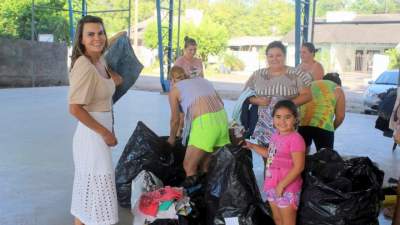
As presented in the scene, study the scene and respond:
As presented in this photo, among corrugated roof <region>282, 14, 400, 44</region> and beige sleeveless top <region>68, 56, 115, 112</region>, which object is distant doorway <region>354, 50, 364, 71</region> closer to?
corrugated roof <region>282, 14, 400, 44</region>

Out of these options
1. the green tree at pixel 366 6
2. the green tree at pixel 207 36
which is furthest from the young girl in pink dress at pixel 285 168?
the green tree at pixel 366 6

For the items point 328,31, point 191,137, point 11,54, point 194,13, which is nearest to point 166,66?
point 11,54

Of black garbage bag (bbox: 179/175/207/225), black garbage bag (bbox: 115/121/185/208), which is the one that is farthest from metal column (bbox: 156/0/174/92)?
black garbage bag (bbox: 179/175/207/225)

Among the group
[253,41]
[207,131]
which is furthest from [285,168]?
[253,41]

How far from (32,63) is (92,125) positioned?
15.6m

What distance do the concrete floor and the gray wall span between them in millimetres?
4608

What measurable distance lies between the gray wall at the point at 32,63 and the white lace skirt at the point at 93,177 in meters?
14.7

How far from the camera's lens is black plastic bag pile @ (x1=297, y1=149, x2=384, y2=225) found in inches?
116

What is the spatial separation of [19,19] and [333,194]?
24605mm

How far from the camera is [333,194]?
9.70 ft

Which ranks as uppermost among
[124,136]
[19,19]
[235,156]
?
[19,19]

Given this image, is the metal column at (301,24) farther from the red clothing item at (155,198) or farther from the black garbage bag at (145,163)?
the red clothing item at (155,198)

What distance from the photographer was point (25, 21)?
2480cm

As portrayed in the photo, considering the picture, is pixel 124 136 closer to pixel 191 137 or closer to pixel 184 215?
pixel 191 137
